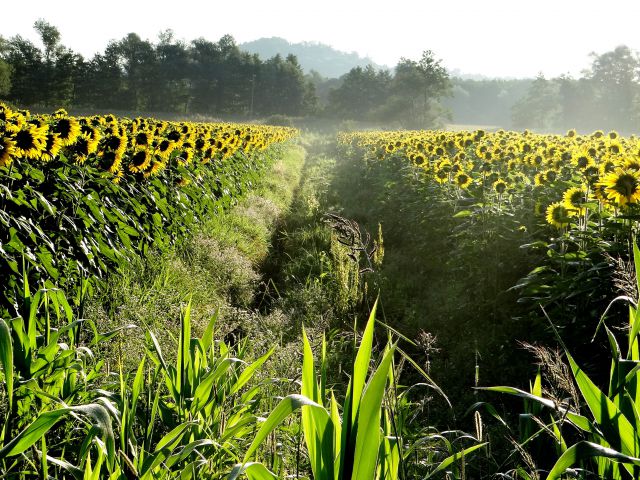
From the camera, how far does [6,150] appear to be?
3.53 metres

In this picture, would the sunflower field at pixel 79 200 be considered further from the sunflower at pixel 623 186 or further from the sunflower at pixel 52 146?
the sunflower at pixel 623 186

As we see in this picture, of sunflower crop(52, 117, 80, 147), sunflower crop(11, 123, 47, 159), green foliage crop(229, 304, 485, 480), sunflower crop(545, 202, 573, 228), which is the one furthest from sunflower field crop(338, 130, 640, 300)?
sunflower crop(52, 117, 80, 147)

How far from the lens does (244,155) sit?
37.7 ft

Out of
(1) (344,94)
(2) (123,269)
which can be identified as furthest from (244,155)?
(1) (344,94)

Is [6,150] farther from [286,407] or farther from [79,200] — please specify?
[286,407]

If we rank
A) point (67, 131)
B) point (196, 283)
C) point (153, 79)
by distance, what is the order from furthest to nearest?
point (153, 79), point (196, 283), point (67, 131)

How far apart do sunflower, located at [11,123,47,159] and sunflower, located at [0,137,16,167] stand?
0.36 ft

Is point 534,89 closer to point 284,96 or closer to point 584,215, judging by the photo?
point 284,96

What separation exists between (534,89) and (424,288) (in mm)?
82805

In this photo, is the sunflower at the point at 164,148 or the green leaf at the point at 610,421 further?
the sunflower at the point at 164,148

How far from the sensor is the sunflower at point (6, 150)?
3510mm

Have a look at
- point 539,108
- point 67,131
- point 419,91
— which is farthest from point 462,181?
point 539,108

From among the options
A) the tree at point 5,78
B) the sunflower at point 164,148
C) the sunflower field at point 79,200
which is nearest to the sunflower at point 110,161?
the sunflower field at point 79,200

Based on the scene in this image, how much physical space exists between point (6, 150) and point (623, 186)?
4099 millimetres
